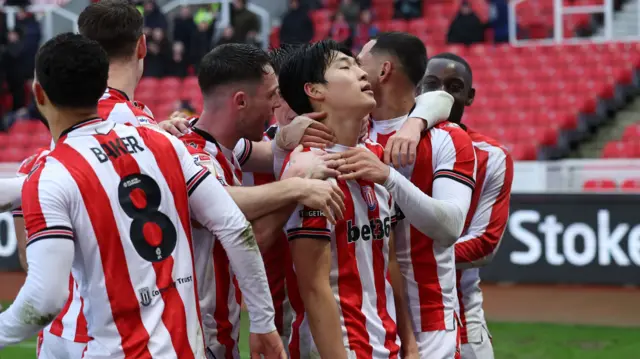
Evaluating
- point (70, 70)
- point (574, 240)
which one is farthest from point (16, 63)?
point (70, 70)

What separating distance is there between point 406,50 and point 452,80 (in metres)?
0.74

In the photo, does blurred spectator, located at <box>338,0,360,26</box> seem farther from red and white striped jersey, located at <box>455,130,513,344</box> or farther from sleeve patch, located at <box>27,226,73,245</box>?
sleeve patch, located at <box>27,226,73,245</box>

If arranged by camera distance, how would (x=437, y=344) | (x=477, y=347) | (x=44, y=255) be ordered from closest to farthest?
(x=44, y=255) < (x=437, y=344) < (x=477, y=347)

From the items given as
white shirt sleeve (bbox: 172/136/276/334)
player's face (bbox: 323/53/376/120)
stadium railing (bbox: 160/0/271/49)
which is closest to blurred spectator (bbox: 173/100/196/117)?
stadium railing (bbox: 160/0/271/49)

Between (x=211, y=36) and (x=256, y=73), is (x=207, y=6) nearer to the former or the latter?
(x=211, y=36)

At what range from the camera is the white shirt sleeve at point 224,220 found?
2.87 metres

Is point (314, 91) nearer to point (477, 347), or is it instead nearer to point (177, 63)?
point (477, 347)

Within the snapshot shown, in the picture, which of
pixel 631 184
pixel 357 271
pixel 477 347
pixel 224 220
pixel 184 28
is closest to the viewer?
pixel 224 220

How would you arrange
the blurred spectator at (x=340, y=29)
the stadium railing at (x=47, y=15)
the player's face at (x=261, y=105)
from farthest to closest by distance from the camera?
the stadium railing at (x=47, y=15)
the blurred spectator at (x=340, y=29)
the player's face at (x=261, y=105)

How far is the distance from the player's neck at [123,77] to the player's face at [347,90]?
699 mm

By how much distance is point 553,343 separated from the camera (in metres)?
7.63

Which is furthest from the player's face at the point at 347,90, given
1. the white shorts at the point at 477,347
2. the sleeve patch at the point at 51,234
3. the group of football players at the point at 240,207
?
the white shorts at the point at 477,347

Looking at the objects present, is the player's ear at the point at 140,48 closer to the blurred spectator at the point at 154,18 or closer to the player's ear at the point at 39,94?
the player's ear at the point at 39,94

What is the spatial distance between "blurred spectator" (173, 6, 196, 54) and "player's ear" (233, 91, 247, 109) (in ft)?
43.6
